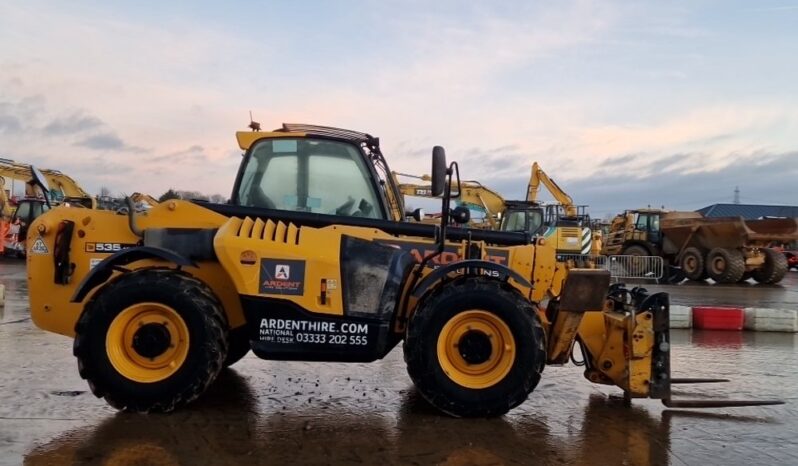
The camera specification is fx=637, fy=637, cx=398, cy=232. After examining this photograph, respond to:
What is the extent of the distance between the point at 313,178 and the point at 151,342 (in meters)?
1.87

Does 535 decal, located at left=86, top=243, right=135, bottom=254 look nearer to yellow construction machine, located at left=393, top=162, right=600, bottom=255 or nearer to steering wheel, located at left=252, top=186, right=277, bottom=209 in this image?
steering wheel, located at left=252, top=186, right=277, bottom=209

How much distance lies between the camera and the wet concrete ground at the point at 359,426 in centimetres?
408

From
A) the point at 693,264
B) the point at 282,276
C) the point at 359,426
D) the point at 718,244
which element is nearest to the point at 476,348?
the point at 359,426

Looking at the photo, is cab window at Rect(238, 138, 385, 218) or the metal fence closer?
cab window at Rect(238, 138, 385, 218)

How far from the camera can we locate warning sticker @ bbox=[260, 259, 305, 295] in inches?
186

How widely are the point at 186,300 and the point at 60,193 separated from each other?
2534cm

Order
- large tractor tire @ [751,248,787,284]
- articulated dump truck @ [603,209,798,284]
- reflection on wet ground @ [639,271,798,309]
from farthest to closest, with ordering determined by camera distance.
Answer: large tractor tire @ [751,248,787,284], articulated dump truck @ [603,209,798,284], reflection on wet ground @ [639,271,798,309]

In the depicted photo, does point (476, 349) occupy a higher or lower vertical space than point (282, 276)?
lower

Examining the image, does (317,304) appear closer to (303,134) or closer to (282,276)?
(282,276)

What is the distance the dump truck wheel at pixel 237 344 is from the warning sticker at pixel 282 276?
63 centimetres

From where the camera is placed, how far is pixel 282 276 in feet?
15.5

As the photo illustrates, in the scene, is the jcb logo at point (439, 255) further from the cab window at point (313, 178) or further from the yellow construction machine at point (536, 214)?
the yellow construction machine at point (536, 214)

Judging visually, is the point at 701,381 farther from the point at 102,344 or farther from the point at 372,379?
the point at 102,344

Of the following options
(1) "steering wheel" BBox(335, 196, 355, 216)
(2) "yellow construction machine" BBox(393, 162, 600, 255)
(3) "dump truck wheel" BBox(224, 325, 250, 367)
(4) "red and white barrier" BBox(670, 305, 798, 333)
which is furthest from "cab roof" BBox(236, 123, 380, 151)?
(2) "yellow construction machine" BBox(393, 162, 600, 255)
